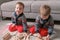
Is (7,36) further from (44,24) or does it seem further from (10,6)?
(10,6)

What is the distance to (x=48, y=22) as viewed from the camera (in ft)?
7.29

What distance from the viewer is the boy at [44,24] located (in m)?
2.07

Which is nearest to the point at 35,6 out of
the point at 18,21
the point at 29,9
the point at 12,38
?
the point at 29,9

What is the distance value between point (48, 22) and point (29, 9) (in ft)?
2.07

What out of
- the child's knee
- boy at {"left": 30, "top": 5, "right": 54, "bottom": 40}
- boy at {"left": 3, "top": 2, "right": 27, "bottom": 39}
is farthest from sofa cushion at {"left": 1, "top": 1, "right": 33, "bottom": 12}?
the child's knee

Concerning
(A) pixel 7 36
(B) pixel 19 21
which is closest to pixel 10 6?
(B) pixel 19 21

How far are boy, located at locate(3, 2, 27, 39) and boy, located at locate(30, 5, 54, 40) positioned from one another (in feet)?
0.48

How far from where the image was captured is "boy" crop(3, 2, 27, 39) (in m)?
2.26

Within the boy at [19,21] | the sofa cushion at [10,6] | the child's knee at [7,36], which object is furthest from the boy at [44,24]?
the sofa cushion at [10,6]

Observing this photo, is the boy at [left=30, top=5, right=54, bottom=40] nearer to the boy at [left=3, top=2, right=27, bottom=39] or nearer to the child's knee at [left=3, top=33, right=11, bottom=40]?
the boy at [left=3, top=2, right=27, bottom=39]

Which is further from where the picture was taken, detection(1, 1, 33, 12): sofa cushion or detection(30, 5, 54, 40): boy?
detection(1, 1, 33, 12): sofa cushion

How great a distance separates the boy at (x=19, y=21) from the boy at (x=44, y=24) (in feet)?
0.48

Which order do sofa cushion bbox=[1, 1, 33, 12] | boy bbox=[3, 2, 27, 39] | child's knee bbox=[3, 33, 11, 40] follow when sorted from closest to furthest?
child's knee bbox=[3, 33, 11, 40] < boy bbox=[3, 2, 27, 39] < sofa cushion bbox=[1, 1, 33, 12]

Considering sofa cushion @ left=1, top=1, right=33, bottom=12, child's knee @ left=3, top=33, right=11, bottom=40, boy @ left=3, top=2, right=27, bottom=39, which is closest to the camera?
child's knee @ left=3, top=33, right=11, bottom=40
